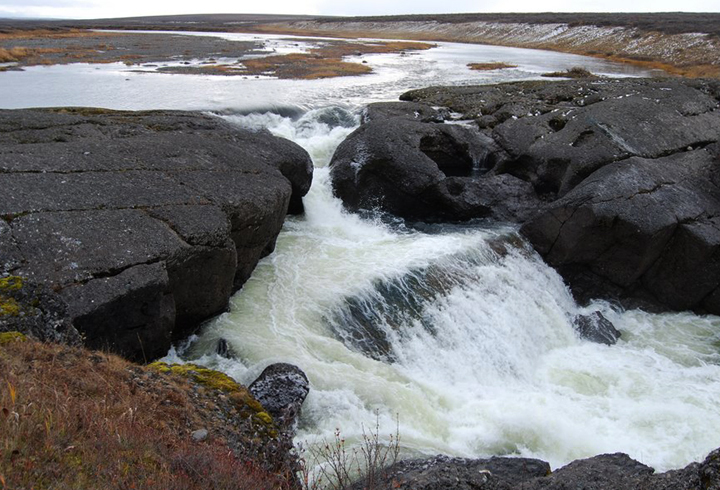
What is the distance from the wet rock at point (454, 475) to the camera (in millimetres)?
6461

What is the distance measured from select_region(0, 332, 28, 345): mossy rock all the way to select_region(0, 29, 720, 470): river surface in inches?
147

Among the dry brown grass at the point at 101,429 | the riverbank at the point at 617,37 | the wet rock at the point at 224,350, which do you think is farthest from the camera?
the riverbank at the point at 617,37

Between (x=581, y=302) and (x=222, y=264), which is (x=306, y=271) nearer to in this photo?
(x=222, y=264)

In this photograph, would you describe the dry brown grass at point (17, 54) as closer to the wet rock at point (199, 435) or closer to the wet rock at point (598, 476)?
the wet rock at point (199, 435)

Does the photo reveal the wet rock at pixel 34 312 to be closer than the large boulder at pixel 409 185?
Yes

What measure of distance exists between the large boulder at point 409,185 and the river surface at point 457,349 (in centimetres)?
76

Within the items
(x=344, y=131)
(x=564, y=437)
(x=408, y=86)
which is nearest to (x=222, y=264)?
A: (x=564, y=437)

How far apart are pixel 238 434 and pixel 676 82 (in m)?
23.2

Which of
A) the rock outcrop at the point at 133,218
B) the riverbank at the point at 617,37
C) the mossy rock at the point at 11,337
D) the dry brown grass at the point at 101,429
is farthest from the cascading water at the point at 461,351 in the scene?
the riverbank at the point at 617,37

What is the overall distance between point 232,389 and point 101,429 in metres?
2.69

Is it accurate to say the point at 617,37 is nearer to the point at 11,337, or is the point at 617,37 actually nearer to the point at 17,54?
the point at 17,54

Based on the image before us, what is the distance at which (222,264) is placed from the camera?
35.6 feet

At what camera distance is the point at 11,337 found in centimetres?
641

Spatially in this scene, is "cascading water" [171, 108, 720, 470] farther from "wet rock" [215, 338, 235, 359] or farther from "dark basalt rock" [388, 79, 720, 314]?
"dark basalt rock" [388, 79, 720, 314]
